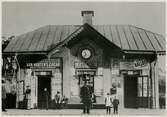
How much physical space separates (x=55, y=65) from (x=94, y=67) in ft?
2.84

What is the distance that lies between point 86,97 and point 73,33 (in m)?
1.37

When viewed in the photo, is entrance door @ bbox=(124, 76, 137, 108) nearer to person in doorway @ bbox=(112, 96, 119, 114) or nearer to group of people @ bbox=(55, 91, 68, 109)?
person in doorway @ bbox=(112, 96, 119, 114)

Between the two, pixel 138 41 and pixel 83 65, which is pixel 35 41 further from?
pixel 138 41

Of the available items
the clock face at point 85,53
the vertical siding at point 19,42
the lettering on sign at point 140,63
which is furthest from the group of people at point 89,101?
the vertical siding at point 19,42

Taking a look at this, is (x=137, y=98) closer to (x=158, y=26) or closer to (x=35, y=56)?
(x=158, y=26)

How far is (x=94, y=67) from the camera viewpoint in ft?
34.9

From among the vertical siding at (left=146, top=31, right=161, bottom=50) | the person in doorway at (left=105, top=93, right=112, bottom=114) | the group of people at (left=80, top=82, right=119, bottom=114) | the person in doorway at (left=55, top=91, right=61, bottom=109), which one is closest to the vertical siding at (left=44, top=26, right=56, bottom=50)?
the person in doorway at (left=55, top=91, right=61, bottom=109)

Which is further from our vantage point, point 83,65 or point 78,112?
point 83,65

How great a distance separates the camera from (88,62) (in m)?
10.6

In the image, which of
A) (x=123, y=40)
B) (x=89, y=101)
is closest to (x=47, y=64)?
(x=89, y=101)

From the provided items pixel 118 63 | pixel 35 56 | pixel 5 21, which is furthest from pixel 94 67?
pixel 5 21

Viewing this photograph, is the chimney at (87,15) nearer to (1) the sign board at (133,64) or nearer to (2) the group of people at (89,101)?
(1) the sign board at (133,64)

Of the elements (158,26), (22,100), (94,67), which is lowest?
(22,100)

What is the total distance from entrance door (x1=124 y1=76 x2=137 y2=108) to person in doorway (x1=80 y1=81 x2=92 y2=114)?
0.77m
